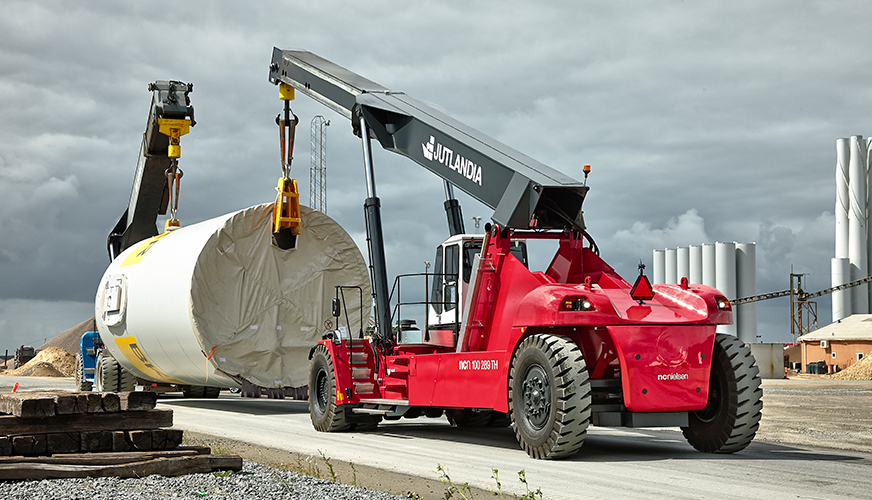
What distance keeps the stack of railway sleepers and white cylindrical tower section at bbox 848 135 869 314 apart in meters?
60.9

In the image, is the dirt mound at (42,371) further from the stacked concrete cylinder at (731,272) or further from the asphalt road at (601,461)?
the stacked concrete cylinder at (731,272)

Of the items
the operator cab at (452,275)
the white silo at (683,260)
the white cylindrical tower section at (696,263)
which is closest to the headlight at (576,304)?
the operator cab at (452,275)

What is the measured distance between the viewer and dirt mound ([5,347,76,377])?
48.3 meters

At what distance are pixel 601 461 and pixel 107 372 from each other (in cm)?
1579

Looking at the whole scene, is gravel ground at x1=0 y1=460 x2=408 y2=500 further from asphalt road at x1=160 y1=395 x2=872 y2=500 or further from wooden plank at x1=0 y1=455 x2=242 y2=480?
asphalt road at x1=160 y1=395 x2=872 y2=500

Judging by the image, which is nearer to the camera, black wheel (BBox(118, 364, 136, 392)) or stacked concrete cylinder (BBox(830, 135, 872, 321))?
black wheel (BBox(118, 364, 136, 392))

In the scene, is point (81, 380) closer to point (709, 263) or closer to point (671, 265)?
point (709, 263)

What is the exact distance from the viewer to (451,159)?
1155 centimetres

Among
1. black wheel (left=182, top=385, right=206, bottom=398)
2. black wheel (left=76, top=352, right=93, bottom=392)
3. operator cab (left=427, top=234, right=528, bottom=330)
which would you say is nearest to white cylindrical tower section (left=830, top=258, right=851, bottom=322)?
black wheel (left=182, top=385, right=206, bottom=398)

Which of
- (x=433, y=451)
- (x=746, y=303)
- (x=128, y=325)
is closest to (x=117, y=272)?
(x=128, y=325)

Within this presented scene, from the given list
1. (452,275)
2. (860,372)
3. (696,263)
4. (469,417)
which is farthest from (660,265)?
(452,275)

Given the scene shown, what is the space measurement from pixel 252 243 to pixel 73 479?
32.9 feet

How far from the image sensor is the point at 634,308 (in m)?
9.54

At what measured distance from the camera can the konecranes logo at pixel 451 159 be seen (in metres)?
11.1
